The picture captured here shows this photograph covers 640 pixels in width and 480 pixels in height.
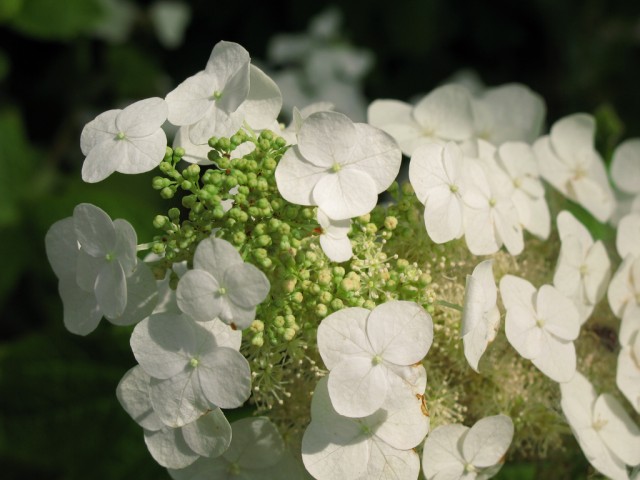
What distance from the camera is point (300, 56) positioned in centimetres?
240

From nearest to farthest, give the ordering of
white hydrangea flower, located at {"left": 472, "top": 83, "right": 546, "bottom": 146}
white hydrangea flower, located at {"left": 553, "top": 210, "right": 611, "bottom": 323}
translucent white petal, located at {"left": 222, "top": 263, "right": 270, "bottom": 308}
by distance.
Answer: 1. translucent white petal, located at {"left": 222, "top": 263, "right": 270, "bottom": 308}
2. white hydrangea flower, located at {"left": 553, "top": 210, "right": 611, "bottom": 323}
3. white hydrangea flower, located at {"left": 472, "top": 83, "right": 546, "bottom": 146}

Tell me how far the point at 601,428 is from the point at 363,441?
14.0 inches

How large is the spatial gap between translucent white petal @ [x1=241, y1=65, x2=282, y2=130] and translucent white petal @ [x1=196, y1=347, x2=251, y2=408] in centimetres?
32

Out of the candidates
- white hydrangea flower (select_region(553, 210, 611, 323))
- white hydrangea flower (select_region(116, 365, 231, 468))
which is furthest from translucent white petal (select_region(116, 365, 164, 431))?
white hydrangea flower (select_region(553, 210, 611, 323))

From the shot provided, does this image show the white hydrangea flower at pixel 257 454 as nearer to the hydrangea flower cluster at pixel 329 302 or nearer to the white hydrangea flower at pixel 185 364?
the hydrangea flower cluster at pixel 329 302

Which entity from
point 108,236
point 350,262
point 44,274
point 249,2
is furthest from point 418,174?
point 249,2

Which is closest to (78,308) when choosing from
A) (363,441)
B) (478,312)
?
(363,441)

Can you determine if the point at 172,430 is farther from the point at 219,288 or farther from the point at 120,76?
the point at 120,76

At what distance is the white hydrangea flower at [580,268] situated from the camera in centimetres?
106

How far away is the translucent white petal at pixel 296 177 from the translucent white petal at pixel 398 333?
160 millimetres

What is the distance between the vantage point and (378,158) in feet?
3.14

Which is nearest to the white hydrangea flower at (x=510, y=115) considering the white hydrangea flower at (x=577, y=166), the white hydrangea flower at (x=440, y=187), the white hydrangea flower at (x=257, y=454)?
the white hydrangea flower at (x=577, y=166)

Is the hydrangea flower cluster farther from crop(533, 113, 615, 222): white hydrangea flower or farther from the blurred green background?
the blurred green background

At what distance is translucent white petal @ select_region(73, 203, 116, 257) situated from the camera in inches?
36.0
